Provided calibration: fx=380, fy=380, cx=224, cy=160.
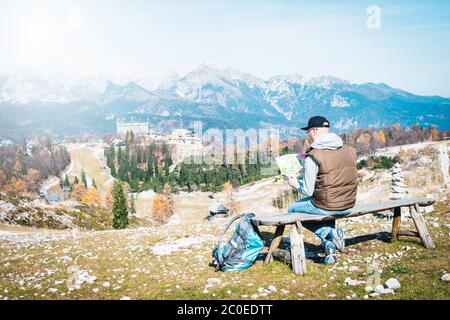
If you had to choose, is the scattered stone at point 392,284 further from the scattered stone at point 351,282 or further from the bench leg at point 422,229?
the bench leg at point 422,229

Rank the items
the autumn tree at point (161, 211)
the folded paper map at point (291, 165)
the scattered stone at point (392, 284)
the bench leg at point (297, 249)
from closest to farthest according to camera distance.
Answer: the scattered stone at point (392, 284) → the bench leg at point (297, 249) → the folded paper map at point (291, 165) → the autumn tree at point (161, 211)

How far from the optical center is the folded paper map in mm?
11172

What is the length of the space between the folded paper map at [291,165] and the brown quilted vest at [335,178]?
2.41 ft

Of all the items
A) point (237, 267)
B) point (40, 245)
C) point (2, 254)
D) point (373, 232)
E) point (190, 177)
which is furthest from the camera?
point (190, 177)

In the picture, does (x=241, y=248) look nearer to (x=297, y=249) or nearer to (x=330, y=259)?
(x=297, y=249)

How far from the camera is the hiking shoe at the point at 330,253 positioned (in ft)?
37.6

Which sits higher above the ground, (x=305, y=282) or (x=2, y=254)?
(x=305, y=282)

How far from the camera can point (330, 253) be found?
37.8 feet

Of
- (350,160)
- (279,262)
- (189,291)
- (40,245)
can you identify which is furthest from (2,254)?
(350,160)

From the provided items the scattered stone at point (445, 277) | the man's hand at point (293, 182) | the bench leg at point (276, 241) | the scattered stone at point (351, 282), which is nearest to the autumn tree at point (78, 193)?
the bench leg at point (276, 241)

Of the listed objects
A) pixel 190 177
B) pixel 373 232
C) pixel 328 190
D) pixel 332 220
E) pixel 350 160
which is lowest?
pixel 190 177
